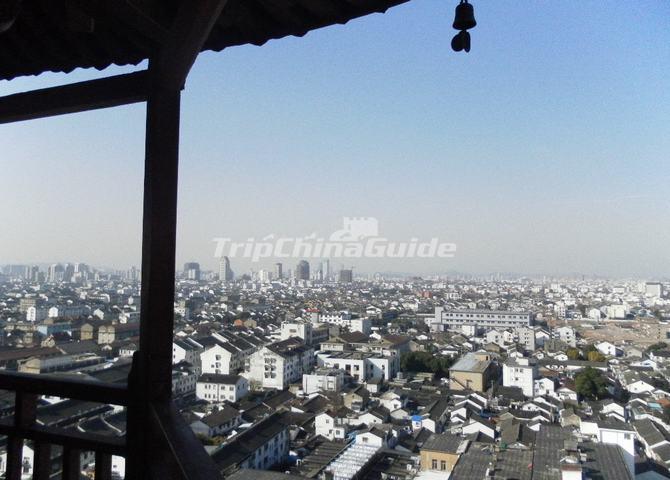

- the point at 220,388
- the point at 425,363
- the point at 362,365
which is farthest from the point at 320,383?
the point at 425,363

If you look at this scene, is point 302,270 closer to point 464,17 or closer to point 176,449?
point 464,17

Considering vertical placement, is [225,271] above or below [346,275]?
above

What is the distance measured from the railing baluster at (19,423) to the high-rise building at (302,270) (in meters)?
17.3

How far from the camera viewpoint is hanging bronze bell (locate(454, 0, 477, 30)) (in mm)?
672

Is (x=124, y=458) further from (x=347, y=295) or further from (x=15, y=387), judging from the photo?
(x=347, y=295)

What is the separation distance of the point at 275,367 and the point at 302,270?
31.0ft

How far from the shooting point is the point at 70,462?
2.18 ft

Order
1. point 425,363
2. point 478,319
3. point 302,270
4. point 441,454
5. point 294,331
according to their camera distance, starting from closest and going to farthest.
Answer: point 441,454, point 425,363, point 294,331, point 478,319, point 302,270

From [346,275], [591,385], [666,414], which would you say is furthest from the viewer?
[346,275]

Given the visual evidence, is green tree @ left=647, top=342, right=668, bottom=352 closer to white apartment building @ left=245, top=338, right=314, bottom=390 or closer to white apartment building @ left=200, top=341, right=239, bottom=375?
white apartment building @ left=245, top=338, right=314, bottom=390

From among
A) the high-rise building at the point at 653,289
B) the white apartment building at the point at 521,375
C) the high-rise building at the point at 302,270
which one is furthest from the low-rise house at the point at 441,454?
the high-rise building at the point at 653,289

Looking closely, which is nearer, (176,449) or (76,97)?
(176,449)

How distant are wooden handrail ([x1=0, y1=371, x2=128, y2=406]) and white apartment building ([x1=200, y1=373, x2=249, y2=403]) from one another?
559 cm

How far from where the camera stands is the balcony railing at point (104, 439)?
0.51 m
